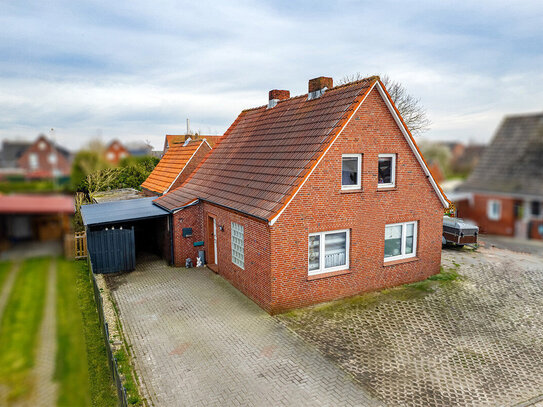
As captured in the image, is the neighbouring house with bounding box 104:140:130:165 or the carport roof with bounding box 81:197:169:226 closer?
the neighbouring house with bounding box 104:140:130:165

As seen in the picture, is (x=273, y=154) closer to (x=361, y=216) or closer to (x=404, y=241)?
(x=361, y=216)

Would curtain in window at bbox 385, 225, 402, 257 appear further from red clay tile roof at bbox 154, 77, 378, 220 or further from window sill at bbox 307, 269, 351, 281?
red clay tile roof at bbox 154, 77, 378, 220

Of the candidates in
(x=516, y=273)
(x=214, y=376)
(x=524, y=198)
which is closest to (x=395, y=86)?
(x=516, y=273)

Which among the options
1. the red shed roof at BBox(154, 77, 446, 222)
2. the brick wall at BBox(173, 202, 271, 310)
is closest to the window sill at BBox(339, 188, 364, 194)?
the red shed roof at BBox(154, 77, 446, 222)

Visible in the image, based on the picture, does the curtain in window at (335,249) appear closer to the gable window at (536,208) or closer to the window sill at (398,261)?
the window sill at (398,261)

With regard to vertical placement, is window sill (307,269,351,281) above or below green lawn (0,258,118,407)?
below

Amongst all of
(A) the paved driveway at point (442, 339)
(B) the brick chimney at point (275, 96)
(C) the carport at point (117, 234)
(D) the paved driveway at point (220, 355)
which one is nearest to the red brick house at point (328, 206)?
(A) the paved driveway at point (442, 339)
